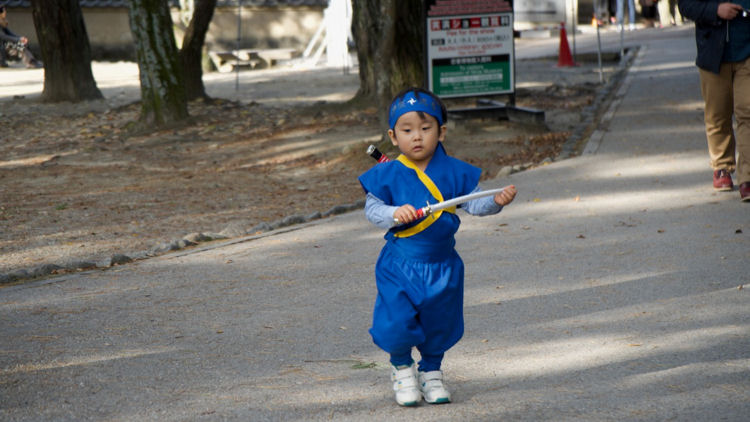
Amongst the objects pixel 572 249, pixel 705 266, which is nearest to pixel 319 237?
pixel 572 249

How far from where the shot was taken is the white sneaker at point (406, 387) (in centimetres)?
365

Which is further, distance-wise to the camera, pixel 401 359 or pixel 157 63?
pixel 157 63

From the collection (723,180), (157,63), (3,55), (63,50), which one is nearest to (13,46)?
(3,55)

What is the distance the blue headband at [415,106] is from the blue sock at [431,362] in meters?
0.97

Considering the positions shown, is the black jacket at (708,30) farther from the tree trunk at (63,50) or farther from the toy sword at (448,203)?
the tree trunk at (63,50)

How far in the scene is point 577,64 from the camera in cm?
2400

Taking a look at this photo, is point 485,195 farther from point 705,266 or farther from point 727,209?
point 727,209

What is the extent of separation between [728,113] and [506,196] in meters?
4.80

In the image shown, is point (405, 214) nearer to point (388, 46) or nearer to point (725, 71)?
point (725, 71)

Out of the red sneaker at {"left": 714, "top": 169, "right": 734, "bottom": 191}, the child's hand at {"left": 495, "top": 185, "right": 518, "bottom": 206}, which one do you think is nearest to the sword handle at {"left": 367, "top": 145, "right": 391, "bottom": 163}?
the child's hand at {"left": 495, "top": 185, "right": 518, "bottom": 206}

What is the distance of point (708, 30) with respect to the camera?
7223mm

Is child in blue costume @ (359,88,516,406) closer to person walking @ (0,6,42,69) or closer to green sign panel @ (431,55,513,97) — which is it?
green sign panel @ (431,55,513,97)

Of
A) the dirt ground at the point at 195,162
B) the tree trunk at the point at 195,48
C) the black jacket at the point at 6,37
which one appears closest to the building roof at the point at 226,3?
the black jacket at the point at 6,37

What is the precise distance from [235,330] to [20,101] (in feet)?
55.7
